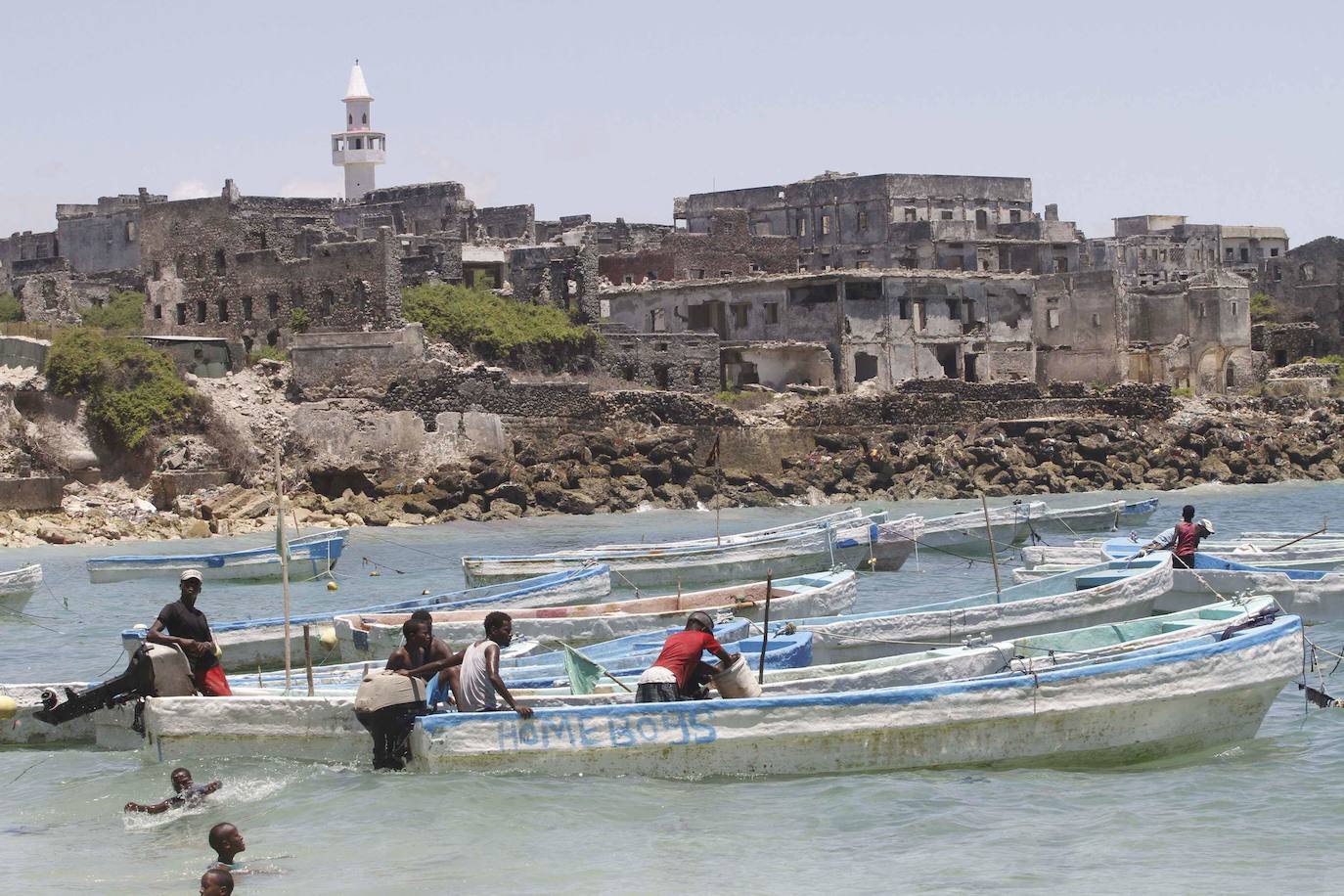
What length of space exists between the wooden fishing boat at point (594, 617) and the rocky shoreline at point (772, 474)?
2061 cm

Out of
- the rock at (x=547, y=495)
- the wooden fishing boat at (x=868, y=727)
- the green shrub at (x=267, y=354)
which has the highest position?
the green shrub at (x=267, y=354)

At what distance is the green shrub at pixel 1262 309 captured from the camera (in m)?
76.2

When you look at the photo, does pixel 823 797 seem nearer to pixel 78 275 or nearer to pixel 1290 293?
pixel 78 275

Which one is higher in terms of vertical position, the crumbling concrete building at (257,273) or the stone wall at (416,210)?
the stone wall at (416,210)

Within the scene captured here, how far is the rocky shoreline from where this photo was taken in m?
44.0

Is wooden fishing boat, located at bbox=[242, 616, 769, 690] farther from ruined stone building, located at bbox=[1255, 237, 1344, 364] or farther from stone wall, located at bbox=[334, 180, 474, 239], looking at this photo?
ruined stone building, located at bbox=[1255, 237, 1344, 364]

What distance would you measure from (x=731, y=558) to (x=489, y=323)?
80.1ft

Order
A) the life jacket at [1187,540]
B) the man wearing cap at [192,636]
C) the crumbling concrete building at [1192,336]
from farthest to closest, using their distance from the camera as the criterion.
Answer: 1. the crumbling concrete building at [1192,336]
2. the life jacket at [1187,540]
3. the man wearing cap at [192,636]

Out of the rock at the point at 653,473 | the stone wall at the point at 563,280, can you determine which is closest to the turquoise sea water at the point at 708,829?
the rock at the point at 653,473

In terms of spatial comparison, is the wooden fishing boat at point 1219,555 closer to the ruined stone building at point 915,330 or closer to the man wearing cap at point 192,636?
the man wearing cap at point 192,636

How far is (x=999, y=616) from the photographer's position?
21.0m

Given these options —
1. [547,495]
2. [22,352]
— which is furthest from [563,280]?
[22,352]

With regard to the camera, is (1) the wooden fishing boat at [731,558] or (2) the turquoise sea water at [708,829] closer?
(2) the turquoise sea water at [708,829]

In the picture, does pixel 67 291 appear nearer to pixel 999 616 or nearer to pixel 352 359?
pixel 352 359
